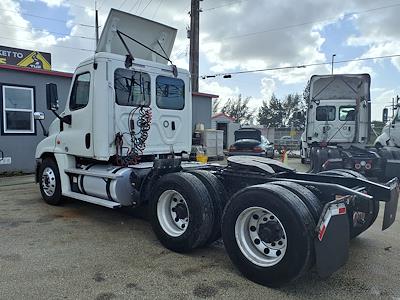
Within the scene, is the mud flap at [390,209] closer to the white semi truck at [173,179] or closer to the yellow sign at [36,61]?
the white semi truck at [173,179]

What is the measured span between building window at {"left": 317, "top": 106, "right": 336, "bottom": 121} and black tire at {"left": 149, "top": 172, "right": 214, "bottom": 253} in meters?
10.4

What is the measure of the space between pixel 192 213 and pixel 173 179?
1.72ft

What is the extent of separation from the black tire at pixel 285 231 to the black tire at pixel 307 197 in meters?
0.06

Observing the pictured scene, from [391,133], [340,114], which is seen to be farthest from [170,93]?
[340,114]

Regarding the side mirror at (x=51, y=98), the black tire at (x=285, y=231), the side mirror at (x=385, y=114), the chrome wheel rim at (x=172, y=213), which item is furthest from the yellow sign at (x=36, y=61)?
the black tire at (x=285, y=231)

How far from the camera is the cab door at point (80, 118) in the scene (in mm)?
5648

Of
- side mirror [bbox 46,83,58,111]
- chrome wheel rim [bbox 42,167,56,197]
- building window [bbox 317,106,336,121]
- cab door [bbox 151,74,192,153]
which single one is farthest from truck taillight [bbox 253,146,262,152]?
side mirror [bbox 46,83,58,111]

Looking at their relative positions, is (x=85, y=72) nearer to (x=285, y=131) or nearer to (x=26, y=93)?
(x=26, y=93)

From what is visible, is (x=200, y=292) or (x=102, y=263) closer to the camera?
(x=200, y=292)

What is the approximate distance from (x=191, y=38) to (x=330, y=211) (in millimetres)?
16712

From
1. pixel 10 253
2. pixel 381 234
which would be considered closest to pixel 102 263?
pixel 10 253

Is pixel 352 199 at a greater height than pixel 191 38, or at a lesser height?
lesser

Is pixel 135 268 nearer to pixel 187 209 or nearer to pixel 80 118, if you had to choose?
pixel 187 209

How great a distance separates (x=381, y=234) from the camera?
17.3 ft
